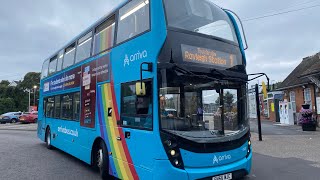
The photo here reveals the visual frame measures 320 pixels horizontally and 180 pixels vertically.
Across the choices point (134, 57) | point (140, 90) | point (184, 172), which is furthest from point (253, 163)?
point (140, 90)

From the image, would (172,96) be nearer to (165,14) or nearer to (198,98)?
(198,98)

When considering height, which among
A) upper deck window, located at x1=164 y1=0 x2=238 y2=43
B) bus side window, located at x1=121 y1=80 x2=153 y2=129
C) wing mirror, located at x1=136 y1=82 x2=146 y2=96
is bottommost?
bus side window, located at x1=121 y1=80 x2=153 y2=129

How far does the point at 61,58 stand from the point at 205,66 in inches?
300

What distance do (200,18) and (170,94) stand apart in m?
1.99

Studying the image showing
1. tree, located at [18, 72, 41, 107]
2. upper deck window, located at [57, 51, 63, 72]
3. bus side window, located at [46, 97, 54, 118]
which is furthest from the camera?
tree, located at [18, 72, 41, 107]

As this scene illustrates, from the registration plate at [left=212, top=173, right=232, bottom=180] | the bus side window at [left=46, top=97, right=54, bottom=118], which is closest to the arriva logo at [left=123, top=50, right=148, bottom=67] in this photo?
the registration plate at [left=212, top=173, right=232, bottom=180]

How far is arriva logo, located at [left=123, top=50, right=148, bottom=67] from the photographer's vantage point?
6283mm

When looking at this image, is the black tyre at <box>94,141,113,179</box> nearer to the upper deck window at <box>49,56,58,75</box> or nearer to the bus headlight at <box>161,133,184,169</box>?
the bus headlight at <box>161,133,184,169</box>

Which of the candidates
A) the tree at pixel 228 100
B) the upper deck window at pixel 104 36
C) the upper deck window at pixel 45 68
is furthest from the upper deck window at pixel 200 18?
the upper deck window at pixel 45 68

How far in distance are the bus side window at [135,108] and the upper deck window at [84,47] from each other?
2.98m

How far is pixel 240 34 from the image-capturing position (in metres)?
7.62

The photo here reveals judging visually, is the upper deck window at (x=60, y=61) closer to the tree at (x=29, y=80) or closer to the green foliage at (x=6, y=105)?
the green foliage at (x=6, y=105)

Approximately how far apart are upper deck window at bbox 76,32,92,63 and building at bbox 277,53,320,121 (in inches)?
625

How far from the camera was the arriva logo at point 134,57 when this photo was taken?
247 inches
